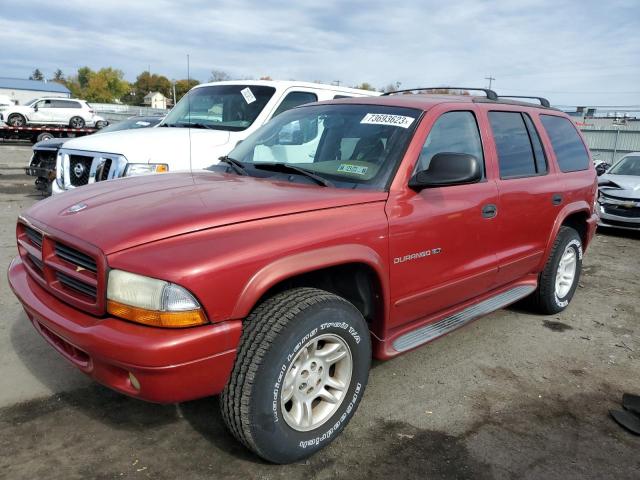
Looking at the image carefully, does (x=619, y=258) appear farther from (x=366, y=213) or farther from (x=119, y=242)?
(x=119, y=242)

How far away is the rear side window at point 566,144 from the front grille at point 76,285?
3.76m

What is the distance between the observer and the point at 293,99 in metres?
6.73

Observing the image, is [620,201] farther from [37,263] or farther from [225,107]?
[37,263]

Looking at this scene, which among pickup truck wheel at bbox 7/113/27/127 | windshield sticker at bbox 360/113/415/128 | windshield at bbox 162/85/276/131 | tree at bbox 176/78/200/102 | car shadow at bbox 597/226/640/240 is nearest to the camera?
windshield sticker at bbox 360/113/415/128

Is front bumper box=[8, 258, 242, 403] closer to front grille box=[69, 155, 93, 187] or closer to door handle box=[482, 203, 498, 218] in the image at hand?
door handle box=[482, 203, 498, 218]

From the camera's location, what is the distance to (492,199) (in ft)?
11.6

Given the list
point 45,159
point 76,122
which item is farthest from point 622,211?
point 76,122

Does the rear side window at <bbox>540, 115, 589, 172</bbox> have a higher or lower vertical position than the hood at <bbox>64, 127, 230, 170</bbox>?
higher

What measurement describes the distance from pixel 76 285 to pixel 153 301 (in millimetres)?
523

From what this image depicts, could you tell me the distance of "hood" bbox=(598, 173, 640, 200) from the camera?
8945 mm

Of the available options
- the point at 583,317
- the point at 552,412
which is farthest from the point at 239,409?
the point at 583,317

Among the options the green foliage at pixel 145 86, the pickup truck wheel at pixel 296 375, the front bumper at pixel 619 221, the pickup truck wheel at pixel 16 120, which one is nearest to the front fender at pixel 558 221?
the pickup truck wheel at pixel 296 375

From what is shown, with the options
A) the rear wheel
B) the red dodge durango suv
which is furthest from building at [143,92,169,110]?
the red dodge durango suv

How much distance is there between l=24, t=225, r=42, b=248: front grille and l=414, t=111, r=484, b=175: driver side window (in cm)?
209
